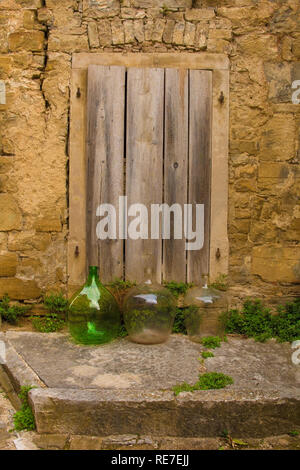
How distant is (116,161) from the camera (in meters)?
3.22

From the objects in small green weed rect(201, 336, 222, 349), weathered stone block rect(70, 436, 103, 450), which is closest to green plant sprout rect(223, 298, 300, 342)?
small green weed rect(201, 336, 222, 349)

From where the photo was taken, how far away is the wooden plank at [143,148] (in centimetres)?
322

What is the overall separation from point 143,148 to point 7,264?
132cm

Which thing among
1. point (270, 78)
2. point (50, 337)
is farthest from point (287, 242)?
point (50, 337)

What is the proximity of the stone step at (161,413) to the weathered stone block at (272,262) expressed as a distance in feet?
4.10

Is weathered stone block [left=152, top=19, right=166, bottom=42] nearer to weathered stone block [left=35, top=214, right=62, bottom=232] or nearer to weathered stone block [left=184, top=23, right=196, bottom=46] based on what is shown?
weathered stone block [left=184, top=23, right=196, bottom=46]

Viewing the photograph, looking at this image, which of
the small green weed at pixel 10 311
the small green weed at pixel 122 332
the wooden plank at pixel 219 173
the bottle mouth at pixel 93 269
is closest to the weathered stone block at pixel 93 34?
the wooden plank at pixel 219 173

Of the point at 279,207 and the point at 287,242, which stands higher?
the point at 279,207

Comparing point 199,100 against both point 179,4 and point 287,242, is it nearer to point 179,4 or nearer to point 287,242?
point 179,4

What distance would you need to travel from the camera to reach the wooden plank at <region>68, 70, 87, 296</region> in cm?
323

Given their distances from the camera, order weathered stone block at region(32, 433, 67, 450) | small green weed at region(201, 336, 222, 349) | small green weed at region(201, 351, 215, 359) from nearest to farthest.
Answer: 1. weathered stone block at region(32, 433, 67, 450)
2. small green weed at region(201, 351, 215, 359)
3. small green weed at region(201, 336, 222, 349)

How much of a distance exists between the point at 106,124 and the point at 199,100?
28.1 inches

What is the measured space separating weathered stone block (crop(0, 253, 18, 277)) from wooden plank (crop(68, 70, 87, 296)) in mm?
424

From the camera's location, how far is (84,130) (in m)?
3.25
